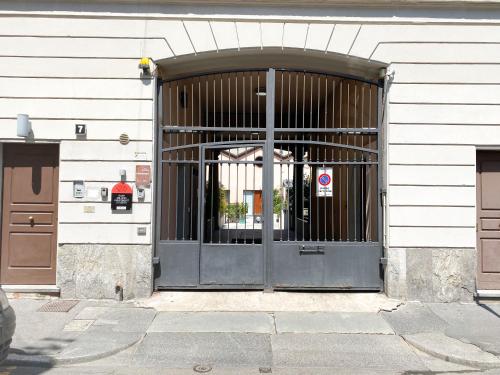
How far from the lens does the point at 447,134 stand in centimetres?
693

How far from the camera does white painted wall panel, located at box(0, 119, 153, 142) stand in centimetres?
681

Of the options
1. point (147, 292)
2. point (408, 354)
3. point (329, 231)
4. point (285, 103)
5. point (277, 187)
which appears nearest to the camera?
point (408, 354)

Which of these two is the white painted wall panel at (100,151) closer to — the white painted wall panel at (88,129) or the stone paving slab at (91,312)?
the white painted wall panel at (88,129)

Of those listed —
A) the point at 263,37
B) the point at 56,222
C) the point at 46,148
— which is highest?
the point at 263,37

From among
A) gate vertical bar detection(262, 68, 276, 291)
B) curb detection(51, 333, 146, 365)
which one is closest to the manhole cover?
curb detection(51, 333, 146, 365)

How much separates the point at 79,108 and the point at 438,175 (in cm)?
592

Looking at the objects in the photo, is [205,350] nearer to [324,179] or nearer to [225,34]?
[324,179]

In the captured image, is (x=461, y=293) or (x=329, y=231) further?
(x=329, y=231)

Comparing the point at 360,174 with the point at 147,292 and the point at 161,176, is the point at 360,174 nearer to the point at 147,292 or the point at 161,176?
Result: the point at 161,176

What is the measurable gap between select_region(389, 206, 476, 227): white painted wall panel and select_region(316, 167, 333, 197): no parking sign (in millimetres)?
1182

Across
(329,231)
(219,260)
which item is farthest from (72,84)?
(329,231)

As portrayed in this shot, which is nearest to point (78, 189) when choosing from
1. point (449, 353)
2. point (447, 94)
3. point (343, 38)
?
point (343, 38)

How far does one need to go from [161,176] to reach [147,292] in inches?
75.2

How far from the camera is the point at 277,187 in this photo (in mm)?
7367
